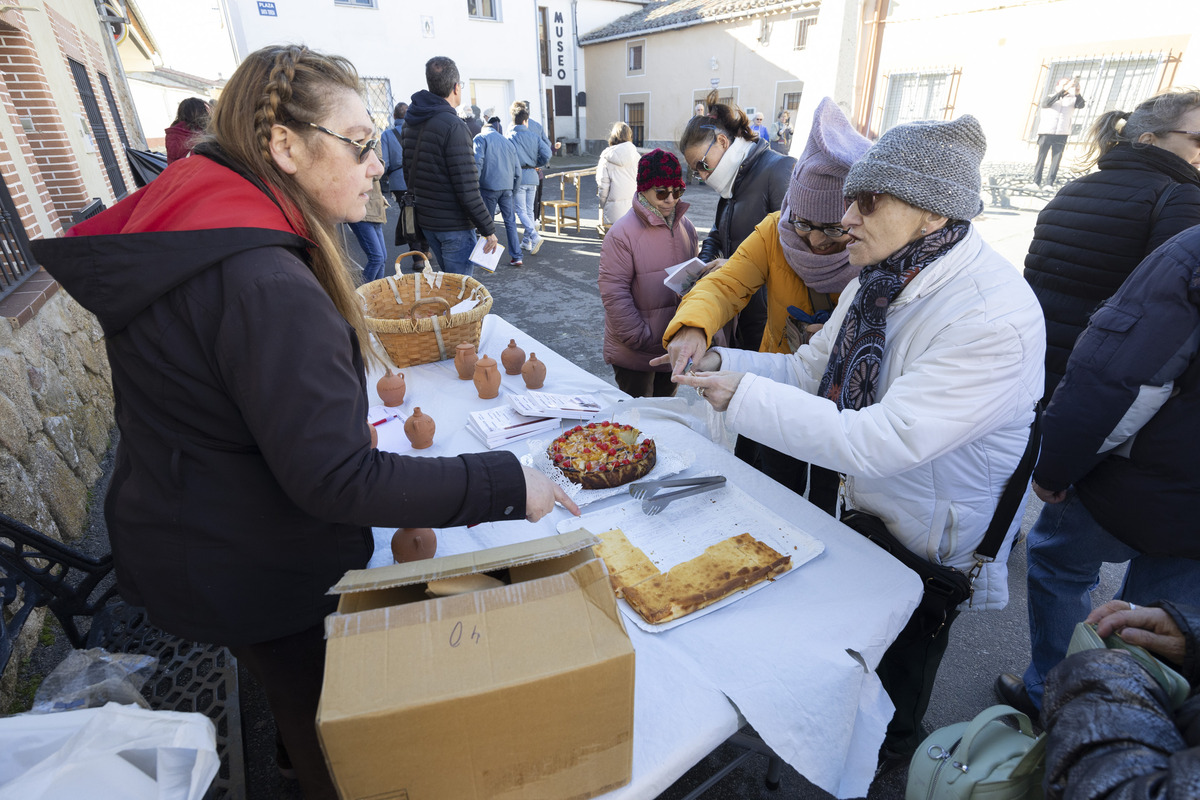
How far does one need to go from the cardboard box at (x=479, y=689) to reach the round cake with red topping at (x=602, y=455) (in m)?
0.76

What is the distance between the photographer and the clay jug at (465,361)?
245 centimetres

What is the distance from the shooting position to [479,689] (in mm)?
731

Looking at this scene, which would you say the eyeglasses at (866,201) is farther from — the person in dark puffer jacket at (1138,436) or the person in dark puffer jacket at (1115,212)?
the person in dark puffer jacket at (1115,212)

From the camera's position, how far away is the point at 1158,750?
71 cm

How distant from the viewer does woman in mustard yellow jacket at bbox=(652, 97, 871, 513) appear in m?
1.82

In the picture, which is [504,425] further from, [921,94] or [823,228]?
[921,94]

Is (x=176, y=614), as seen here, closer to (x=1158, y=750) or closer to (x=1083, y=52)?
(x=1158, y=750)

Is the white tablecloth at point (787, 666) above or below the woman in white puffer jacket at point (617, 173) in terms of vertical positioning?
below

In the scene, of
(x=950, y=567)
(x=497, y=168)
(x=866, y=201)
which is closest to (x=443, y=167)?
(x=497, y=168)

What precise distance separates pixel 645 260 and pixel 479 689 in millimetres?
2432

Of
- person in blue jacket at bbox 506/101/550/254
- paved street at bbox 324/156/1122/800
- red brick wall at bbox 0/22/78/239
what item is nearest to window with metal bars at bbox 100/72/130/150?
paved street at bbox 324/156/1122/800

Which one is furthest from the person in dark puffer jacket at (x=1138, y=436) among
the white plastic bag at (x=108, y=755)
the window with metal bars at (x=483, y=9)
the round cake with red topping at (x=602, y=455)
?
the window with metal bars at (x=483, y=9)

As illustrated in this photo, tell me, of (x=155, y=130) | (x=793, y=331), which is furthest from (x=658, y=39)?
(x=793, y=331)

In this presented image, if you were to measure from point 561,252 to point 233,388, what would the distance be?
797 cm
